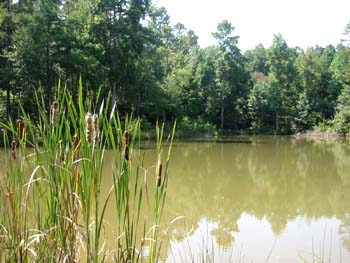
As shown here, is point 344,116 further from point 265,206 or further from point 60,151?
point 60,151

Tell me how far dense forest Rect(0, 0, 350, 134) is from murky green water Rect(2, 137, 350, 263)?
19.5 feet

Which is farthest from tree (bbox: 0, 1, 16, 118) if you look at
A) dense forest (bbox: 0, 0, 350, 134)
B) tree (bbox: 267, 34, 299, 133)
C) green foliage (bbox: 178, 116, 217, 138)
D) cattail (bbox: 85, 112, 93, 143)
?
tree (bbox: 267, 34, 299, 133)

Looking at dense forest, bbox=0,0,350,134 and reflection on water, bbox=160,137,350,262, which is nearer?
reflection on water, bbox=160,137,350,262

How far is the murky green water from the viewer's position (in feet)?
14.0

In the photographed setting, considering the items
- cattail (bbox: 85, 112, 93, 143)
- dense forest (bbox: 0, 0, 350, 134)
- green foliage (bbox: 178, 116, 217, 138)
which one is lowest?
green foliage (bbox: 178, 116, 217, 138)

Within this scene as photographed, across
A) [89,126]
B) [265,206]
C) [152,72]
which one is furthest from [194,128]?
[89,126]

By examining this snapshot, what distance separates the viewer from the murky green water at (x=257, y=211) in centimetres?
426

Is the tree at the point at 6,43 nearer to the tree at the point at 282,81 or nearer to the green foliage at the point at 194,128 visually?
the green foliage at the point at 194,128

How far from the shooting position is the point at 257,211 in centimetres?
648

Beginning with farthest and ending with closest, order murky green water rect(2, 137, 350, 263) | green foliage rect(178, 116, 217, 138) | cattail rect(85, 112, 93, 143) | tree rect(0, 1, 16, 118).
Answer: green foliage rect(178, 116, 217, 138) < tree rect(0, 1, 16, 118) < murky green water rect(2, 137, 350, 263) < cattail rect(85, 112, 93, 143)

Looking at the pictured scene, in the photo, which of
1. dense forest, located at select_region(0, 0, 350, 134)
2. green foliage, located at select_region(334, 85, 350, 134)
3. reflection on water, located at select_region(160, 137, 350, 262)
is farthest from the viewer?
green foliage, located at select_region(334, 85, 350, 134)

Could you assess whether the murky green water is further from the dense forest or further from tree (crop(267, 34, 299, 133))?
tree (crop(267, 34, 299, 133))

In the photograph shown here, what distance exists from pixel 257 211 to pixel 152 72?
62.4 feet

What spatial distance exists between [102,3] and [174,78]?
8377mm
